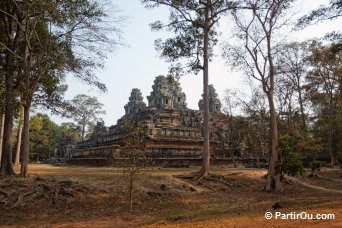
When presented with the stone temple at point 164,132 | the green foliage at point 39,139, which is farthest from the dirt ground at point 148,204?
the green foliage at point 39,139

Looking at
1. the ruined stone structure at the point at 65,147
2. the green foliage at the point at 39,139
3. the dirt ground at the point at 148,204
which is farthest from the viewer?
the ruined stone structure at the point at 65,147

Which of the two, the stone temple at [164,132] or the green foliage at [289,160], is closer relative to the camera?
the green foliage at [289,160]

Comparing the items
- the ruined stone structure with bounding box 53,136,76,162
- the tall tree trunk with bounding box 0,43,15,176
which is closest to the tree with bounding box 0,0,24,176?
the tall tree trunk with bounding box 0,43,15,176

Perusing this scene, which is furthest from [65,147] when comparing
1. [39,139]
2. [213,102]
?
[213,102]

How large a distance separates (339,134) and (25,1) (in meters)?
30.8

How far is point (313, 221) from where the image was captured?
7965 millimetres

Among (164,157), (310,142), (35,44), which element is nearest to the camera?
(35,44)

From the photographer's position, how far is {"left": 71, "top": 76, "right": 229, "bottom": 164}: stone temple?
34.1m

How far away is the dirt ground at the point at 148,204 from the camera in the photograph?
970cm

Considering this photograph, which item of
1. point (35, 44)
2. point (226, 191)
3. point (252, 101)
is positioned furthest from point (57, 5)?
point (252, 101)

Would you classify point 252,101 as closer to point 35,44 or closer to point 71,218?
point 35,44

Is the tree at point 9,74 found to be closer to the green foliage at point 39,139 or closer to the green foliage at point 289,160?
the green foliage at point 289,160

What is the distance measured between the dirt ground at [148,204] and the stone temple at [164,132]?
12807 mm

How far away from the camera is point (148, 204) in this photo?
44.9 ft
